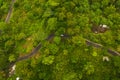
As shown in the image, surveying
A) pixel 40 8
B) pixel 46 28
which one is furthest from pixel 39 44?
pixel 40 8

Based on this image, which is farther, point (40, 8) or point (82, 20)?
point (40, 8)

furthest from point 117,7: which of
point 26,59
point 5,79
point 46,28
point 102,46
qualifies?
point 5,79

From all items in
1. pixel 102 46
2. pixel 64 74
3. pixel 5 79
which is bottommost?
pixel 5 79

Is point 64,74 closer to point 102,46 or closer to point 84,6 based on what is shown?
point 102,46

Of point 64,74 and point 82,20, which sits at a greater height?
point 82,20

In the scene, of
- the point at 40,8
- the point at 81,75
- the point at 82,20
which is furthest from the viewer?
the point at 40,8

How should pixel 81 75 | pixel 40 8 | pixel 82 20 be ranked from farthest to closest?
1. pixel 40 8
2. pixel 82 20
3. pixel 81 75

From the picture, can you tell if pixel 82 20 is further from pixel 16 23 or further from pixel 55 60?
pixel 16 23
